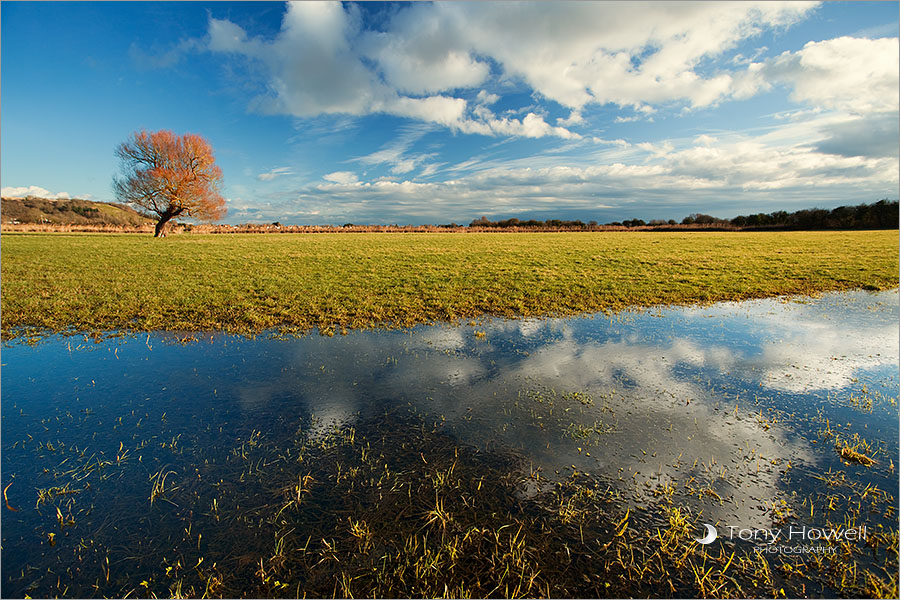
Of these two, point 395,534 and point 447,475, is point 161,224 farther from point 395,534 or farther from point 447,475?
point 395,534

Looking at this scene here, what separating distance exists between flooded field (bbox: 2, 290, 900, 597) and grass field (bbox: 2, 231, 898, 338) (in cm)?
443

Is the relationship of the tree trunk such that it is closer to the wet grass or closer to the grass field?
the grass field

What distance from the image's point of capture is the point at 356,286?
20531 millimetres

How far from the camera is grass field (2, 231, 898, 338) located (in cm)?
1470

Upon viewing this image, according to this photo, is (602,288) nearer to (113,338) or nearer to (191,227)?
(113,338)

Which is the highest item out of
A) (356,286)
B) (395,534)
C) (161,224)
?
(161,224)

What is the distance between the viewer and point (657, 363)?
1031 centimetres

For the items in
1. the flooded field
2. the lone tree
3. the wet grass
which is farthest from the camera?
the lone tree

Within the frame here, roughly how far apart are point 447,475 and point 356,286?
16015 millimetres

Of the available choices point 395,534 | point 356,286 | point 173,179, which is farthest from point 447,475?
point 173,179

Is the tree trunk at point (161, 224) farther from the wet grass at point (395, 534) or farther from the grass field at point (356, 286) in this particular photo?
the wet grass at point (395, 534)

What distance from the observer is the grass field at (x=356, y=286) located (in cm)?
1470

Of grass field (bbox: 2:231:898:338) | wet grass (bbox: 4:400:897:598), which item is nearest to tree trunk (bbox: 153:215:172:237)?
grass field (bbox: 2:231:898:338)

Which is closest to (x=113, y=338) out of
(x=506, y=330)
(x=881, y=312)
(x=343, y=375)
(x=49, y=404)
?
(x=49, y=404)
